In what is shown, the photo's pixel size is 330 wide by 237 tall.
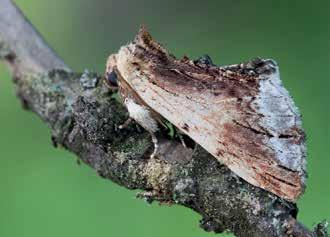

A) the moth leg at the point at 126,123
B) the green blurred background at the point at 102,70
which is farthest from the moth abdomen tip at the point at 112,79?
the green blurred background at the point at 102,70

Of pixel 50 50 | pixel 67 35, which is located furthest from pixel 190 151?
pixel 67 35

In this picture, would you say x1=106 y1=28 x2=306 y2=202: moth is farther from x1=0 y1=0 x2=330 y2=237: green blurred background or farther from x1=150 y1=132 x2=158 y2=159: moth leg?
x1=0 y1=0 x2=330 y2=237: green blurred background

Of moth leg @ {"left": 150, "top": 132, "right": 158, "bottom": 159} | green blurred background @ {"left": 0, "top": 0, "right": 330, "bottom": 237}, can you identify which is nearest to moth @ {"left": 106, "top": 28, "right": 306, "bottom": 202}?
moth leg @ {"left": 150, "top": 132, "right": 158, "bottom": 159}

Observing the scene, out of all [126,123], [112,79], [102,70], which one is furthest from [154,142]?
[102,70]

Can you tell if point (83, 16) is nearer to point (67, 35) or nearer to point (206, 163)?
point (67, 35)

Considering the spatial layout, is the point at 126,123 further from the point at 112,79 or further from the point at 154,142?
the point at 112,79
